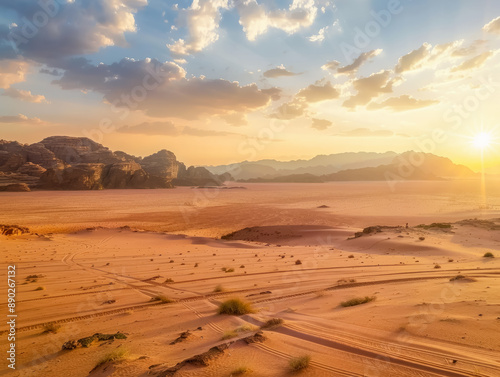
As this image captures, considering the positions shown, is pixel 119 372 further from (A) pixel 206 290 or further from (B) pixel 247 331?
(A) pixel 206 290

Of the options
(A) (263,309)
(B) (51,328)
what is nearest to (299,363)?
(A) (263,309)

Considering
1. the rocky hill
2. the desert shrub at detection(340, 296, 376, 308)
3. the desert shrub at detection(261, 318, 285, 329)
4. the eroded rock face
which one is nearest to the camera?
the desert shrub at detection(261, 318, 285, 329)

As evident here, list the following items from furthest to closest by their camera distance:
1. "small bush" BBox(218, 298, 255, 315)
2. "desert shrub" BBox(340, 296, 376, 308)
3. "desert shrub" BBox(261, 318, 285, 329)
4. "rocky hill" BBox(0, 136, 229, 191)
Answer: "rocky hill" BBox(0, 136, 229, 191), "desert shrub" BBox(340, 296, 376, 308), "small bush" BBox(218, 298, 255, 315), "desert shrub" BBox(261, 318, 285, 329)

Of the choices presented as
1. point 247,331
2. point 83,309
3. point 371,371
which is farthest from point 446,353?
point 83,309

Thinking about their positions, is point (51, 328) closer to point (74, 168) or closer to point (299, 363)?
point (299, 363)

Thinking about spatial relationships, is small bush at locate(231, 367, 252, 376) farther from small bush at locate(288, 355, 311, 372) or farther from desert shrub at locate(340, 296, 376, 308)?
desert shrub at locate(340, 296, 376, 308)

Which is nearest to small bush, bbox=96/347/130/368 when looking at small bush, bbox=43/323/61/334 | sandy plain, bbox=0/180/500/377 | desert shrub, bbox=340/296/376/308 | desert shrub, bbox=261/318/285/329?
sandy plain, bbox=0/180/500/377

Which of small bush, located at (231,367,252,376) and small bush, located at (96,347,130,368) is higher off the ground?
small bush, located at (231,367,252,376)
